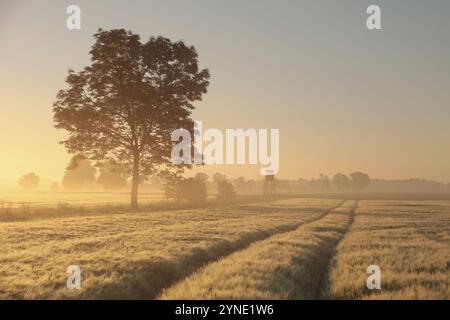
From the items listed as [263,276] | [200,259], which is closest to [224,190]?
[200,259]

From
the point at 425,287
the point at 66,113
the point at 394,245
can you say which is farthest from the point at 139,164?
the point at 425,287

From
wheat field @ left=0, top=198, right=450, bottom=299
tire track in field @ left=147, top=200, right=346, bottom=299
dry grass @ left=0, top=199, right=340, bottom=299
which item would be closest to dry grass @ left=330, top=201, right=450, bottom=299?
wheat field @ left=0, top=198, right=450, bottom=299

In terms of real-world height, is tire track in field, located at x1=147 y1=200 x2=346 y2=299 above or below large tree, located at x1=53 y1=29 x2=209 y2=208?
below

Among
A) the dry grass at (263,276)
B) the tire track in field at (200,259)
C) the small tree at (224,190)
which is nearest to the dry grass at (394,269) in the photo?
the dry grass at (263,276)

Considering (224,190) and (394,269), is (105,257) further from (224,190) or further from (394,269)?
(224,190)

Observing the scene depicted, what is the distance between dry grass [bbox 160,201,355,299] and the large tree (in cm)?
2747

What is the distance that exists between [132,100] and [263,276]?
32.9 m

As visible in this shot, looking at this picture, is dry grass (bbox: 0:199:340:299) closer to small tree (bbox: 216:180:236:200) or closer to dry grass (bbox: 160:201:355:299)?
dry grass (bbox: 160:201:355:299)

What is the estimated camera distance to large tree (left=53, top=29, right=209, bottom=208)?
1689 inches

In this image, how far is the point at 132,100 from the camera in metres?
42.8

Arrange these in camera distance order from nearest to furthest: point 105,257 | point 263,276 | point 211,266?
1. point 263,276
2. point 211,266
3. point 105,257

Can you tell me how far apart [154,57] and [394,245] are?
31.0m
